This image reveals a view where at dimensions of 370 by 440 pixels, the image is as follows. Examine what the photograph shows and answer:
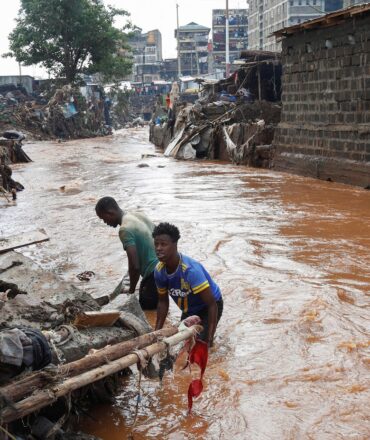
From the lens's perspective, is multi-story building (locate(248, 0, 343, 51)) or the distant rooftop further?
the distant rooftop

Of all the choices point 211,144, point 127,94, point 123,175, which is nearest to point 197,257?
point 123,175

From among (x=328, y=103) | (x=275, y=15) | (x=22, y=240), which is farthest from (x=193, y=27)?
(x=22, y=240)

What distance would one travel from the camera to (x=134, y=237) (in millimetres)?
5207

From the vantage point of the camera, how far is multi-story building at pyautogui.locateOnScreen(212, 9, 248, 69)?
238 ft

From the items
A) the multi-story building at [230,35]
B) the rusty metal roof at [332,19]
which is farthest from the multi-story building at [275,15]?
the rusty metal roof at [332,19]

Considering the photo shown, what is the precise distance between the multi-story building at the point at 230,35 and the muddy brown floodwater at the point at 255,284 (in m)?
59.4

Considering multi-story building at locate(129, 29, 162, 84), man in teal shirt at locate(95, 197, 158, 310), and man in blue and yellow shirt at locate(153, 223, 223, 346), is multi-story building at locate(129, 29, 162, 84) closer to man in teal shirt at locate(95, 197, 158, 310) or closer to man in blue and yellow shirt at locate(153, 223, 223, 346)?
man in teal shirt at locate(95, 197, 158, 310)

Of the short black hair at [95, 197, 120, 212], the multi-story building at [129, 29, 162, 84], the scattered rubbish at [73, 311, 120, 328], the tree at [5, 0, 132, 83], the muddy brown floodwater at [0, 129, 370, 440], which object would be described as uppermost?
the multi-story building at [129, 29, 162, 84]

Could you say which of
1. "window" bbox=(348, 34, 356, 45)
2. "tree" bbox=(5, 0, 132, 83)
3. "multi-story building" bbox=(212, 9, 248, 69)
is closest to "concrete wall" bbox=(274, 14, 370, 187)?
"window" bbox=(348, 34, 356, 45)

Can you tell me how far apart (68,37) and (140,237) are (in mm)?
34774

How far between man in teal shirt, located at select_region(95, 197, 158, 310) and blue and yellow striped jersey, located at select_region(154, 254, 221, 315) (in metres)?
0.97

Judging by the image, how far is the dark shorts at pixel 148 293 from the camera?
5.56m

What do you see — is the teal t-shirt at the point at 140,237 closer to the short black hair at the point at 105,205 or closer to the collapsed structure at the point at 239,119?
the short black hair at the point at 105,205

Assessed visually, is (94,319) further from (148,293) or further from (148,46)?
(148,46)
